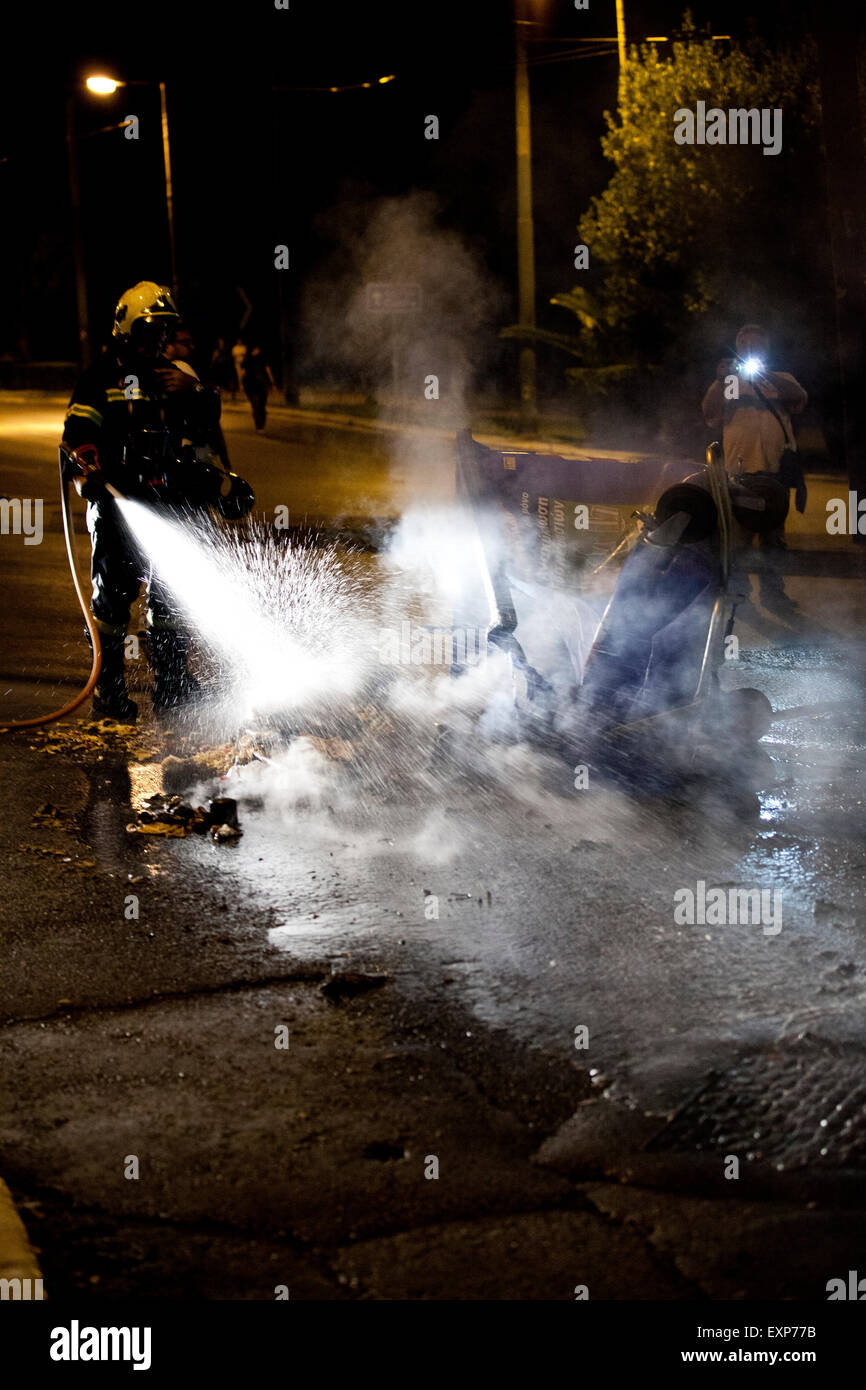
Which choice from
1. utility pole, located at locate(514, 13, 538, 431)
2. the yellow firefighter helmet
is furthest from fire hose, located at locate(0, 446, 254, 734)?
utility pole, located at locate(514, 13, 538, 431)

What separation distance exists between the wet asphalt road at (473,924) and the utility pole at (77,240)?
30.5 m

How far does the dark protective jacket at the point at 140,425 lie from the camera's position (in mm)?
6816

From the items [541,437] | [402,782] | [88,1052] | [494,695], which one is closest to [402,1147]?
[88,1052]

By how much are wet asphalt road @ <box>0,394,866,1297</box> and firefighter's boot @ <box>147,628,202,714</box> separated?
890mm

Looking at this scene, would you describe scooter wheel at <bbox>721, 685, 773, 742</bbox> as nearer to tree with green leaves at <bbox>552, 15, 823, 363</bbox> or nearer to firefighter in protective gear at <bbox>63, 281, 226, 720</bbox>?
firefighter in protective gear at <bbox>63, 281, 226, 720</bbox>

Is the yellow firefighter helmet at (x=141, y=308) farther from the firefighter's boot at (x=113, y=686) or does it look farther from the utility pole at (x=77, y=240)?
the utility pole at (x=77, y=240)

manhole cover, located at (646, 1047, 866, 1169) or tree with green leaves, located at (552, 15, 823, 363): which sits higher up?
tree with green leaves, located at (552, 15, 823, 363)

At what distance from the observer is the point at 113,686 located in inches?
265

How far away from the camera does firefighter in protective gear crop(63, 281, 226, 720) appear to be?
6.75 m

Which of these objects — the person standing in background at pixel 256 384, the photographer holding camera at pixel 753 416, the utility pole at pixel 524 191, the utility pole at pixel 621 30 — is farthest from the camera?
the person standing in background at pixel 256 384

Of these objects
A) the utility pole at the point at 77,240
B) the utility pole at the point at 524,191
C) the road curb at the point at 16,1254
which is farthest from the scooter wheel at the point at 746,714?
the utility pole at the point at 77,240

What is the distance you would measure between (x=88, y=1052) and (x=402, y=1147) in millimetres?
916

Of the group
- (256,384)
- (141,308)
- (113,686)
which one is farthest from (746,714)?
(256,384)
